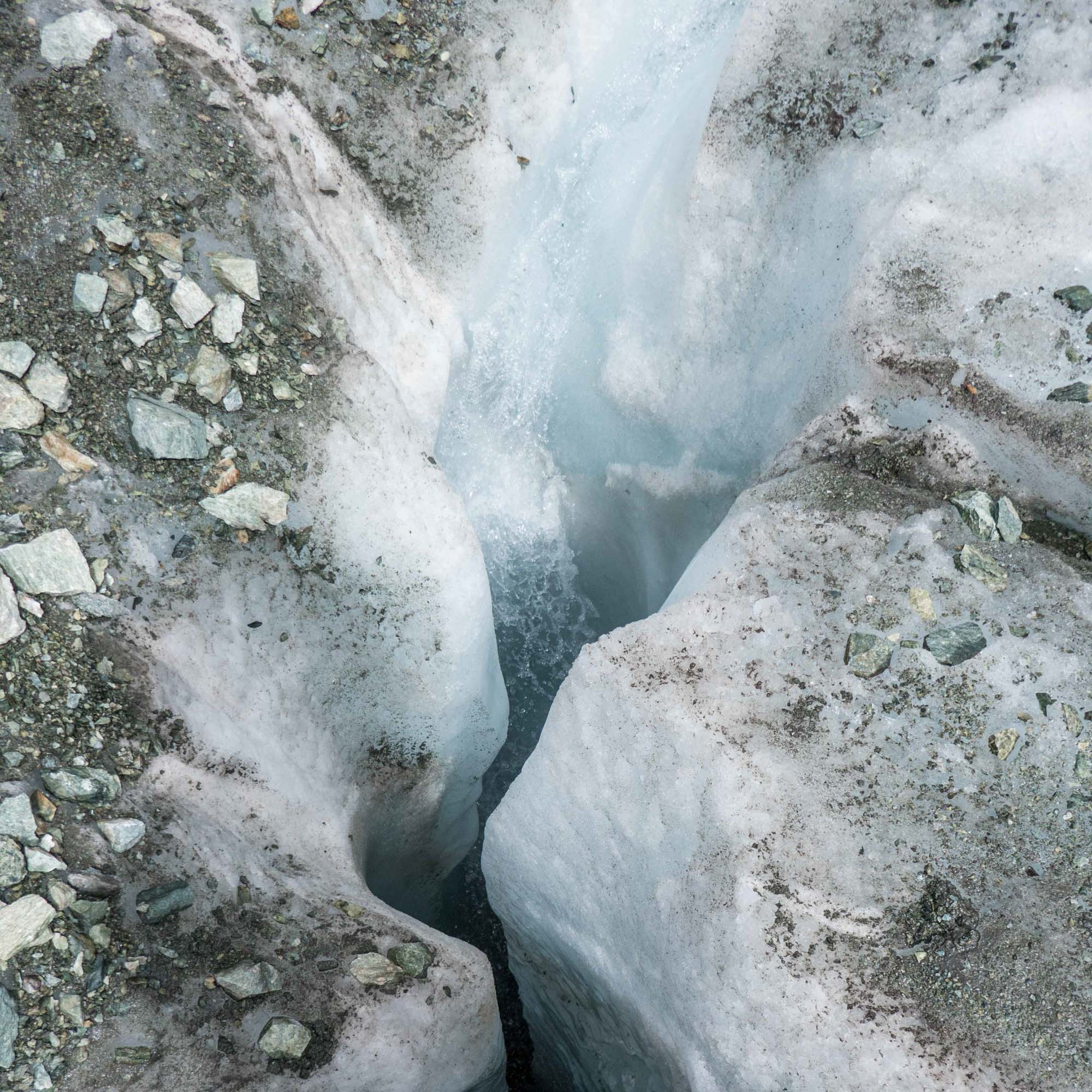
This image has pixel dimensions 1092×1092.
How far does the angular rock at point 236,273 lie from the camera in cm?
247

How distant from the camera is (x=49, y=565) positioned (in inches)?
84.7

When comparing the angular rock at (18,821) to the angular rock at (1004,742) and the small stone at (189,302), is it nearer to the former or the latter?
the small stone at (189,302)

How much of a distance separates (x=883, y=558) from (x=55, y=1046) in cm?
258

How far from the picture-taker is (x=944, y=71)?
2637mm

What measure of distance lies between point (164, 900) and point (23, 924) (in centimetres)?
32

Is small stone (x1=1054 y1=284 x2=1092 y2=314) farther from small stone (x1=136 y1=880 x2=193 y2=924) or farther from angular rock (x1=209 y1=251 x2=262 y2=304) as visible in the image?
small stone (x1=136 y1=880 x2=193 y2=924)

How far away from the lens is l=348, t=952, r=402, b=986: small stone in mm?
2260

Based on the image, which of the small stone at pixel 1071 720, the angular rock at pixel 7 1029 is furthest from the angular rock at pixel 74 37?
the small stone at pixel 1071 720

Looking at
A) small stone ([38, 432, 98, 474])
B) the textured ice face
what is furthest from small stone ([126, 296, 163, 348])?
the textured ice face

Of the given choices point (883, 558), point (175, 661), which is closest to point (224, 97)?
point (175, 661)

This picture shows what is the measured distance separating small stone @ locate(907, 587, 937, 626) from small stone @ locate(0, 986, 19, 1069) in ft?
8.43

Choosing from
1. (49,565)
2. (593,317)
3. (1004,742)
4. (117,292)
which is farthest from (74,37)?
(1004,742)

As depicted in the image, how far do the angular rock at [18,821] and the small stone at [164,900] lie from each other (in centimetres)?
31

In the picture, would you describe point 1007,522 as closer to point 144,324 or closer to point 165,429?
point 165,429
